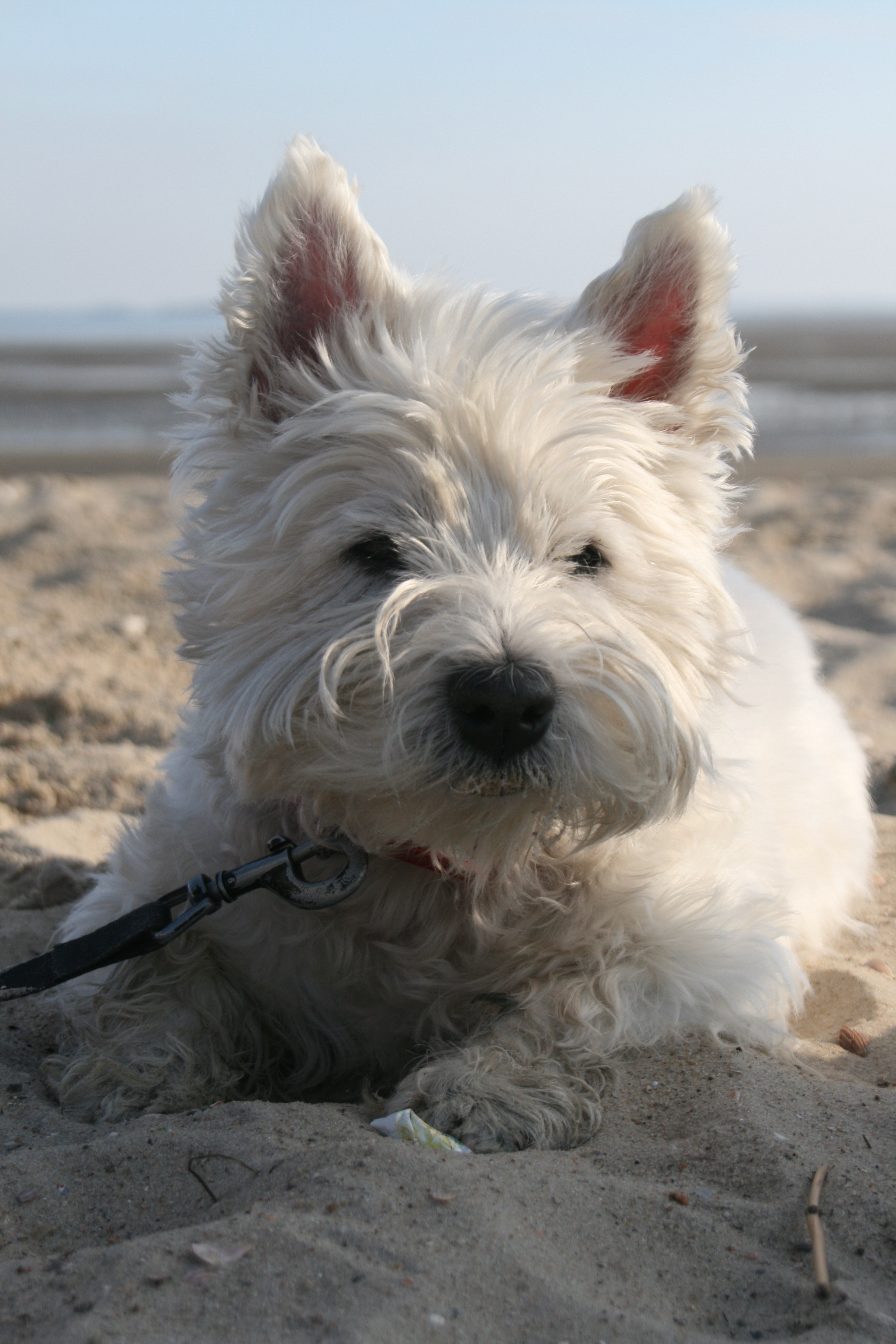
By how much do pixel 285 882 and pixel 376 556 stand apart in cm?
78

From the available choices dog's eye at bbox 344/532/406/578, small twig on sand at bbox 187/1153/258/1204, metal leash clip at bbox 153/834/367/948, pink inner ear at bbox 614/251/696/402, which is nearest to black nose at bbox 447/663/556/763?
dog's eye at bbox 344/532/406/578

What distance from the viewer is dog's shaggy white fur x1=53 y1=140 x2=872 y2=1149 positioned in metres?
2.46

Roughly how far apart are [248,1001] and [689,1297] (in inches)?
58.3

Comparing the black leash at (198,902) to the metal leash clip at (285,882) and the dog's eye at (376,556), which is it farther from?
the dog's eye at (376,556)

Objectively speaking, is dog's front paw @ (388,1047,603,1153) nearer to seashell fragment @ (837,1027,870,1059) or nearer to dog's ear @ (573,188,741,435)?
seashell fragment @ (837,1027,870,1059)

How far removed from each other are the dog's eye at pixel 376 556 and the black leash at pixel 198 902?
624 millimetres

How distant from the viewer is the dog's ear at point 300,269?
2.79 metres

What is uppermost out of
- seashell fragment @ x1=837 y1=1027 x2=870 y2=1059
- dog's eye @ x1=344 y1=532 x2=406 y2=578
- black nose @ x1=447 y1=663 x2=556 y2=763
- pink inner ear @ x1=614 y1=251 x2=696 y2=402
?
pink inner ear @ x1=614 y1=251 x2=696 y2=402

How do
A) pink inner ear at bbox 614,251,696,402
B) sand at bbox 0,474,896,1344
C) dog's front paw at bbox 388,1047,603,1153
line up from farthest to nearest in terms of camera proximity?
pink inner ear at bbox 614,251,696,402, dog's front paw at bbox 388,1047,603,1153, sand at bbox 0,474,896,1344

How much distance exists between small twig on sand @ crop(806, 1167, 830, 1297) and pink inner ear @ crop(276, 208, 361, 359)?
82.5 inches

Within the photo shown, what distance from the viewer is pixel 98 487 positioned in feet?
37.8

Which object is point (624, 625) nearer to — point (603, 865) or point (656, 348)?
point (603, 865)

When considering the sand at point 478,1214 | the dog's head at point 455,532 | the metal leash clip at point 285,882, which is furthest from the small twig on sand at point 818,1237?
the metal leash clip at point 285,882

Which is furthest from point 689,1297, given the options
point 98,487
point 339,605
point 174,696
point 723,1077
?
point 98,487
